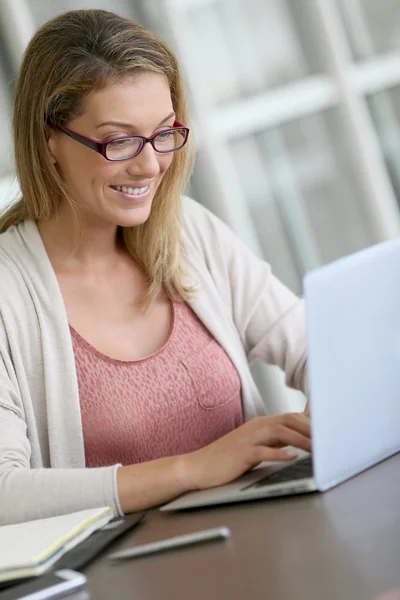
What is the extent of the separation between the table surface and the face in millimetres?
669

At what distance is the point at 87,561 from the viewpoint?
4.06 ft

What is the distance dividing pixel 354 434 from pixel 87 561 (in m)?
0.39

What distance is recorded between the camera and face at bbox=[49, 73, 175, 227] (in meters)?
1.74

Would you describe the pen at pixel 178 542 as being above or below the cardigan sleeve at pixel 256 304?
below

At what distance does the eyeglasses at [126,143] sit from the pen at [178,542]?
755 millimetres

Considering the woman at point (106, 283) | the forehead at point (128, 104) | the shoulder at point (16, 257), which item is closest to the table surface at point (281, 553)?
the woman at point (106, 283)

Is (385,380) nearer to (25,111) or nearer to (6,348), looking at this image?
(6,348)

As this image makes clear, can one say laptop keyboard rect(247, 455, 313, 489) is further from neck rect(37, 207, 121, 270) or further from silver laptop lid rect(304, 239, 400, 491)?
neck rect(37, 207, 121, 270)

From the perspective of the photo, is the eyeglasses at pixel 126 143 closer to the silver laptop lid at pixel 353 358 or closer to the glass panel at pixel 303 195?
the silver laptop lid at pixel 353 358

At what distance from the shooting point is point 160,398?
6.05ft

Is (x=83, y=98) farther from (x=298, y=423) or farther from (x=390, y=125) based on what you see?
(x=390, y=125)

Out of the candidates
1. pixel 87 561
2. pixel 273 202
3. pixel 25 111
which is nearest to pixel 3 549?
pixel 87 561

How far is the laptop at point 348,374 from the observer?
1218mm

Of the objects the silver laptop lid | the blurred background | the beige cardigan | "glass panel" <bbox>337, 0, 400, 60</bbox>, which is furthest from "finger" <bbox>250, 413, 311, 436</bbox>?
"glass panel" <bbox>337, 0, 400, 60</bbox>
